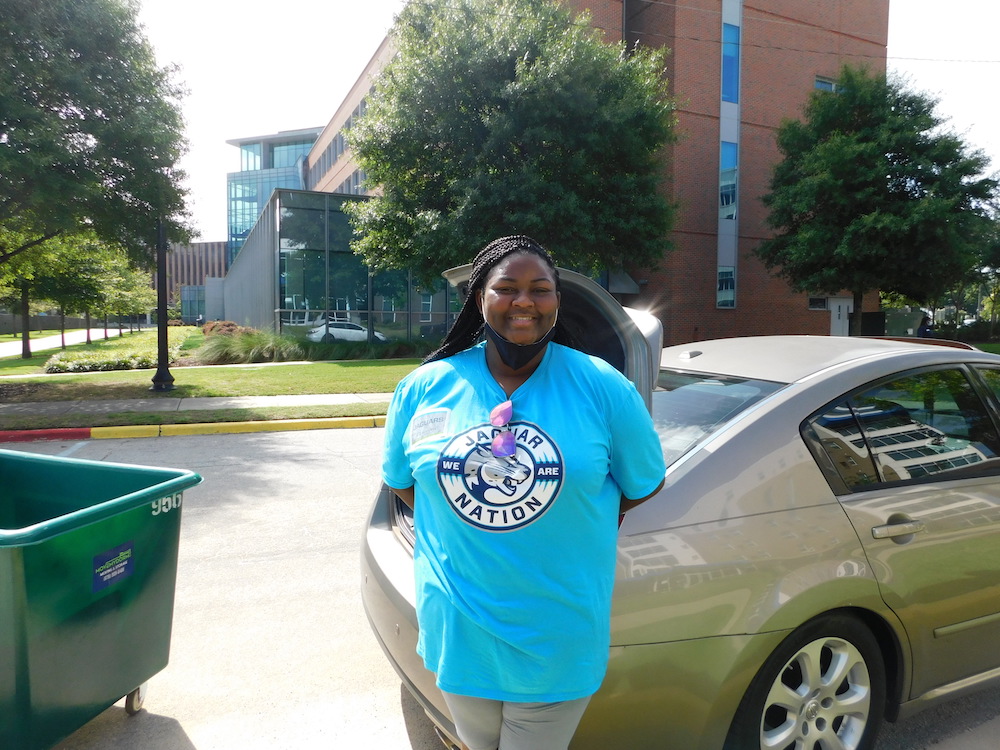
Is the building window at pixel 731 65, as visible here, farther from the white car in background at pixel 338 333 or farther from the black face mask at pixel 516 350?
the black face mask at pixel 516 350

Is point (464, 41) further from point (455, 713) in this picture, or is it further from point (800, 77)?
point (800, 77)

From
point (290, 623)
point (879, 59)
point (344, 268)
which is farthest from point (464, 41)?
point (879, 59)

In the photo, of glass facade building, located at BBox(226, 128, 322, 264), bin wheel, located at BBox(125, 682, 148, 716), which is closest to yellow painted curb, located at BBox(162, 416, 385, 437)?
bin wheel, located at BBox(125, 682, 148, 716)

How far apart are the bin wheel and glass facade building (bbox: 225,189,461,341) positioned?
71.6 feet

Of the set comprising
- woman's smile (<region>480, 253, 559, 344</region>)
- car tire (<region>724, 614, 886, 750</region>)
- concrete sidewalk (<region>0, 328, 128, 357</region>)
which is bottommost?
concrete sidewalk (<region>0, 328, 128, 357</region>)

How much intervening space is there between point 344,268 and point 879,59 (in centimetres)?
2500

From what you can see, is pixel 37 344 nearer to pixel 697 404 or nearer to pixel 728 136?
pixel 728 136

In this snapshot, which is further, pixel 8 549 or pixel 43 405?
pixel 43 405

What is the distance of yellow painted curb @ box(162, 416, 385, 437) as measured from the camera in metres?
10.1

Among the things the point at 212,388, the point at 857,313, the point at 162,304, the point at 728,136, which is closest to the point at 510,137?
the point at 162,304

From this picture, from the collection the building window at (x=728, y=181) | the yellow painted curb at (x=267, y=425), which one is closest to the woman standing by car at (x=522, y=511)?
the yellow painted curb at (x=267, y=425)

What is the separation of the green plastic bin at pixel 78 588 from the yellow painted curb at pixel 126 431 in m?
7.24

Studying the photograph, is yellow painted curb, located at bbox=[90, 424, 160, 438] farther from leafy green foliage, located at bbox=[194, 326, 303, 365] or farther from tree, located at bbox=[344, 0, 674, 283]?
leafy green foliage, located at bbox=[194, 326, 303, 365]

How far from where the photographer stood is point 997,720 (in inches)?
117
